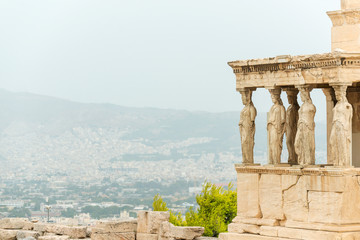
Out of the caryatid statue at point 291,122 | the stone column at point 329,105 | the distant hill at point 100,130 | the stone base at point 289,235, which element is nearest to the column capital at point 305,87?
the caryatid statue at point 291,122

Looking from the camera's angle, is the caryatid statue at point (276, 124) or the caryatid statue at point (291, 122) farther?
the caryatid statue at point (291, 122)

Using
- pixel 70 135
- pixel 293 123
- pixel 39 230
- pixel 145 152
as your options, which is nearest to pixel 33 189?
pixel 145 152

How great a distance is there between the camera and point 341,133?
68.2 feet

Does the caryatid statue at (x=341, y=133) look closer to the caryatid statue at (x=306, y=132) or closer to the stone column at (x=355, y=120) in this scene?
the caryatid statue at (x=306, y=132)

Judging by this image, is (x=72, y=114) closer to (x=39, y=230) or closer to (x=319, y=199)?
(x=39, y=230)

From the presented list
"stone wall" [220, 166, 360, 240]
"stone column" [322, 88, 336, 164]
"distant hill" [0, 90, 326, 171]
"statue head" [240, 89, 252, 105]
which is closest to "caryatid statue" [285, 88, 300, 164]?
"stone column" [322, 88, 336, 164]

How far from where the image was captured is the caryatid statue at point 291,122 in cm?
2256

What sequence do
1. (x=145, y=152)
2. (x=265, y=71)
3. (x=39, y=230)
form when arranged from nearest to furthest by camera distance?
(x=265, y=71) → (x=39, y=230) → (x=145, y=152)

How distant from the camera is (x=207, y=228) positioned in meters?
34.1

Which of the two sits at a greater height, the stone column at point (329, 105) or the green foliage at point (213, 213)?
the stone column at point (329, 105)

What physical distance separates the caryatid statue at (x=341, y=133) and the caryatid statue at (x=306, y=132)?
1.80 feet

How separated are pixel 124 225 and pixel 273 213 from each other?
4813 millimetres

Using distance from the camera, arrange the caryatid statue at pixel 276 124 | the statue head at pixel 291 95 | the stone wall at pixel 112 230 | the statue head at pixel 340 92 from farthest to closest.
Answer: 1. the stone wall at pixel 112 230
2. the statue head at pixel 291 95
3. the caryatid statue at pixel 276 124
4. the statue head at pixel 340 92

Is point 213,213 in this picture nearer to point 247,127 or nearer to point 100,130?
point 247,127
